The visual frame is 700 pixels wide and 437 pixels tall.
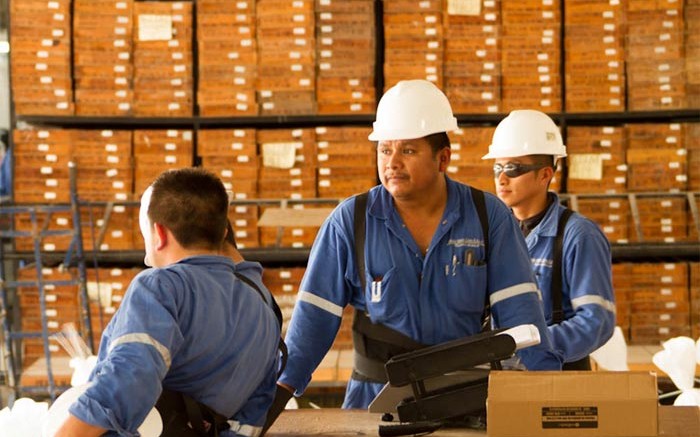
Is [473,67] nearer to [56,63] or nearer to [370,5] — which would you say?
[370,5]

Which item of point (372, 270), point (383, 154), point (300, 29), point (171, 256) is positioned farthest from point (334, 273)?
point (300, 29)

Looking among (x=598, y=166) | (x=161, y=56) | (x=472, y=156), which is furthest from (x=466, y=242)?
(x=161, y=56)

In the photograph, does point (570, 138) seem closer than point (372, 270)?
No

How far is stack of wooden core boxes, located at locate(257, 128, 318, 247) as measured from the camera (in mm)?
10344

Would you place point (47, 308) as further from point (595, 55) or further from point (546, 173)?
point (546, 173)

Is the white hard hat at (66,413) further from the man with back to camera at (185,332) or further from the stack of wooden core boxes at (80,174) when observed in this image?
the stack of wooden core boxes at (80,174)

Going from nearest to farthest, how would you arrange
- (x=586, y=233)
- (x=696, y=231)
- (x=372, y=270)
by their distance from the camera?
1. (x=372, y=270)
2. (x=586, y=233)
3. (x=696, y=231)

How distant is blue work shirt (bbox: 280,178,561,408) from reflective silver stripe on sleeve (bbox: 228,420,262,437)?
0.66 m

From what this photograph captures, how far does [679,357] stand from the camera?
5.21m

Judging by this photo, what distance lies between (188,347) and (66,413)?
34cm

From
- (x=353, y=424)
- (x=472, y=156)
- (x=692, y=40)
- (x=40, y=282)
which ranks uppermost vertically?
(x=692, y=40)

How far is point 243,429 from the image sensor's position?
302 cm

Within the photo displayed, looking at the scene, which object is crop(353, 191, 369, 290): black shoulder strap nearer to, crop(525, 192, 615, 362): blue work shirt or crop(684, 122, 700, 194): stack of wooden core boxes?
crop(525, 192, 615, 362): blue work shirt

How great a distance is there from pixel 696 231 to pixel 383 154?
712 cm
